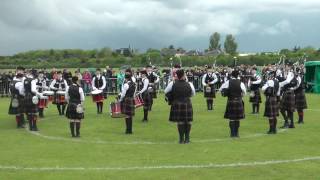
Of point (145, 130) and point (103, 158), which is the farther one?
point (145, 130)

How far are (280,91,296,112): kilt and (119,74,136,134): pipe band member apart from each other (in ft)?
13.3

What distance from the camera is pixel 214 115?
18922 millimetres

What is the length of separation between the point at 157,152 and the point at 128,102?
10.6ft

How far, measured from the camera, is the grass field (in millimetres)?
9352

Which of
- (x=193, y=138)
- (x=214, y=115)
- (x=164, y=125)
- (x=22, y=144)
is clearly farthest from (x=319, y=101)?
(x=22, y=144)

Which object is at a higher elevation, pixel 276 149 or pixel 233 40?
pixel 233 40

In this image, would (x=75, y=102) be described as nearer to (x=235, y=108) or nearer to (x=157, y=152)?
(x=157, y=152)

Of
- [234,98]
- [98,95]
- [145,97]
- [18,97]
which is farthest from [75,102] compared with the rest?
[98,95]

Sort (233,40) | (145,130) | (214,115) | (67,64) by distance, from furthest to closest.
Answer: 1. (233,40)
2. (67,64)
3. (214,115)
4. (145,130)

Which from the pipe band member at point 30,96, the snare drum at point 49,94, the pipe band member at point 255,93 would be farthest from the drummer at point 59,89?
the pipe band member at point 255,93

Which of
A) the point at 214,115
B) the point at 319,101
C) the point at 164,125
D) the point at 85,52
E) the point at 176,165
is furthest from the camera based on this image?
the point at 85,52

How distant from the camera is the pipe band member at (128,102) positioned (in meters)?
14.4

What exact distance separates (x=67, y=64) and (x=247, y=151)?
151ft

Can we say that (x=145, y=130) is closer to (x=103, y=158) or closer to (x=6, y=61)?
(x=103, y=158)
